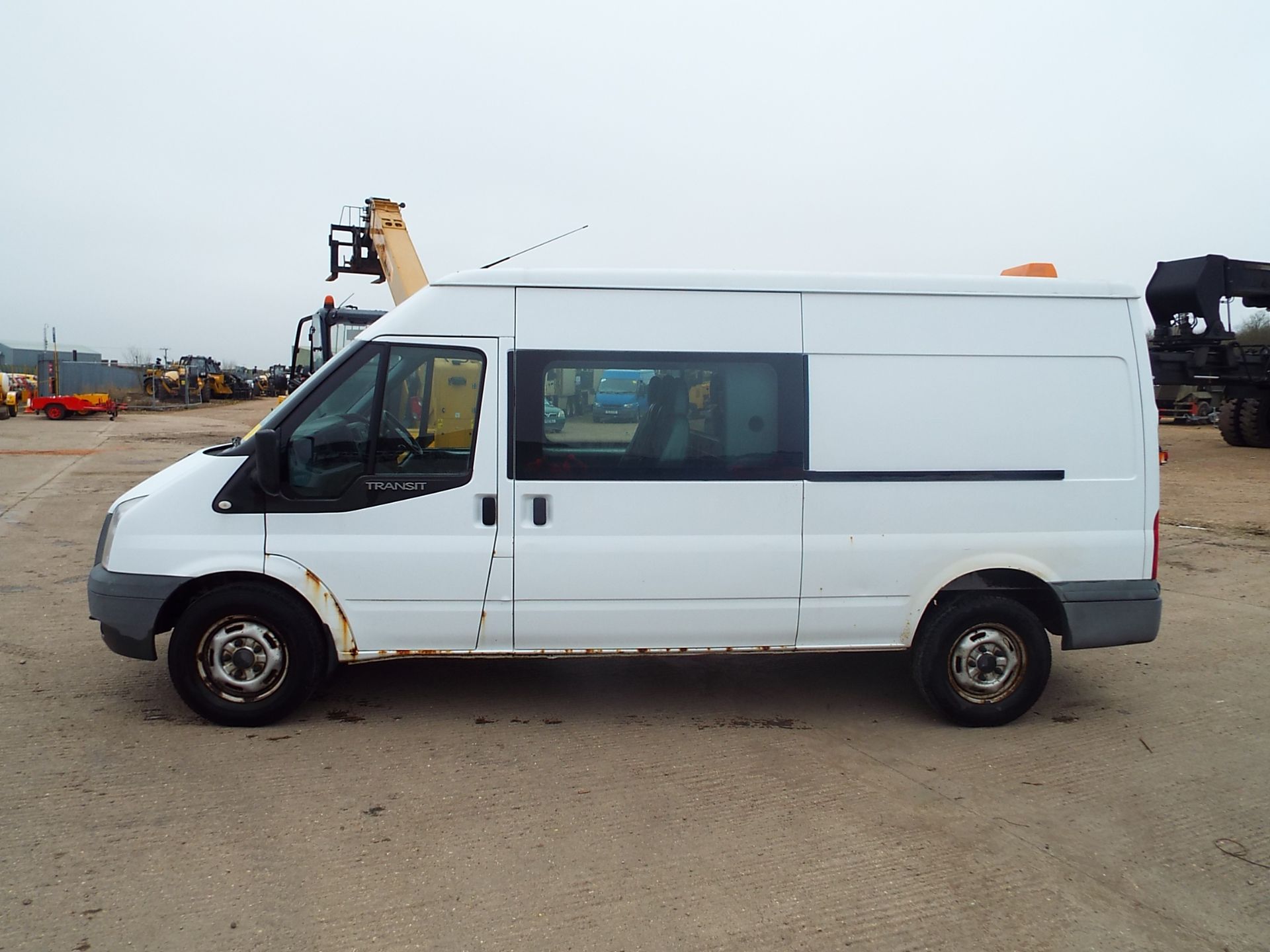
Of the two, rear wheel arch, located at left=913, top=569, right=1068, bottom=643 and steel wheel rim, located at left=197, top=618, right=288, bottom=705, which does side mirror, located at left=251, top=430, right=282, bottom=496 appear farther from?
rear wheel arch, located at left=913, top=569, right=1068, bottom=643

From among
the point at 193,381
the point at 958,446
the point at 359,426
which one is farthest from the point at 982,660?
the point at 193,381

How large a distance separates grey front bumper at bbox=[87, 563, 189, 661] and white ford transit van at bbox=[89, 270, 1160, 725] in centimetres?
1

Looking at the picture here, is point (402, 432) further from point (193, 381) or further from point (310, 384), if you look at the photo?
point (193, 381)

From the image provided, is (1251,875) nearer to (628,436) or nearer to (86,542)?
(628,436)

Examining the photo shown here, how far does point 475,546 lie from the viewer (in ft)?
14.9

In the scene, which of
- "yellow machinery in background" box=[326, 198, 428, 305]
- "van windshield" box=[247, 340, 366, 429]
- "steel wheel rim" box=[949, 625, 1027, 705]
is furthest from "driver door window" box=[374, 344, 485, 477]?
"yellow machinery in background" box=[326, 198, 428, 305]

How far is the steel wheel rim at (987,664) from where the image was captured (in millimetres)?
4871

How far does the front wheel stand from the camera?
483 cm

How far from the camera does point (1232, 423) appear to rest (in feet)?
72.8

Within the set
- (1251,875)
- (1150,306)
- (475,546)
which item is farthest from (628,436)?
(1150,306)

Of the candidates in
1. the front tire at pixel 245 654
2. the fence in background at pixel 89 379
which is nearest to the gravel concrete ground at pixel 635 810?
the front tire at pixel 245 654

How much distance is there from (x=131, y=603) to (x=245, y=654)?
1.96ft

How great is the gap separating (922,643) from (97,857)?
3.84m

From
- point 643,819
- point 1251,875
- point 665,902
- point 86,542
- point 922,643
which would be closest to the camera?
point 665,902
